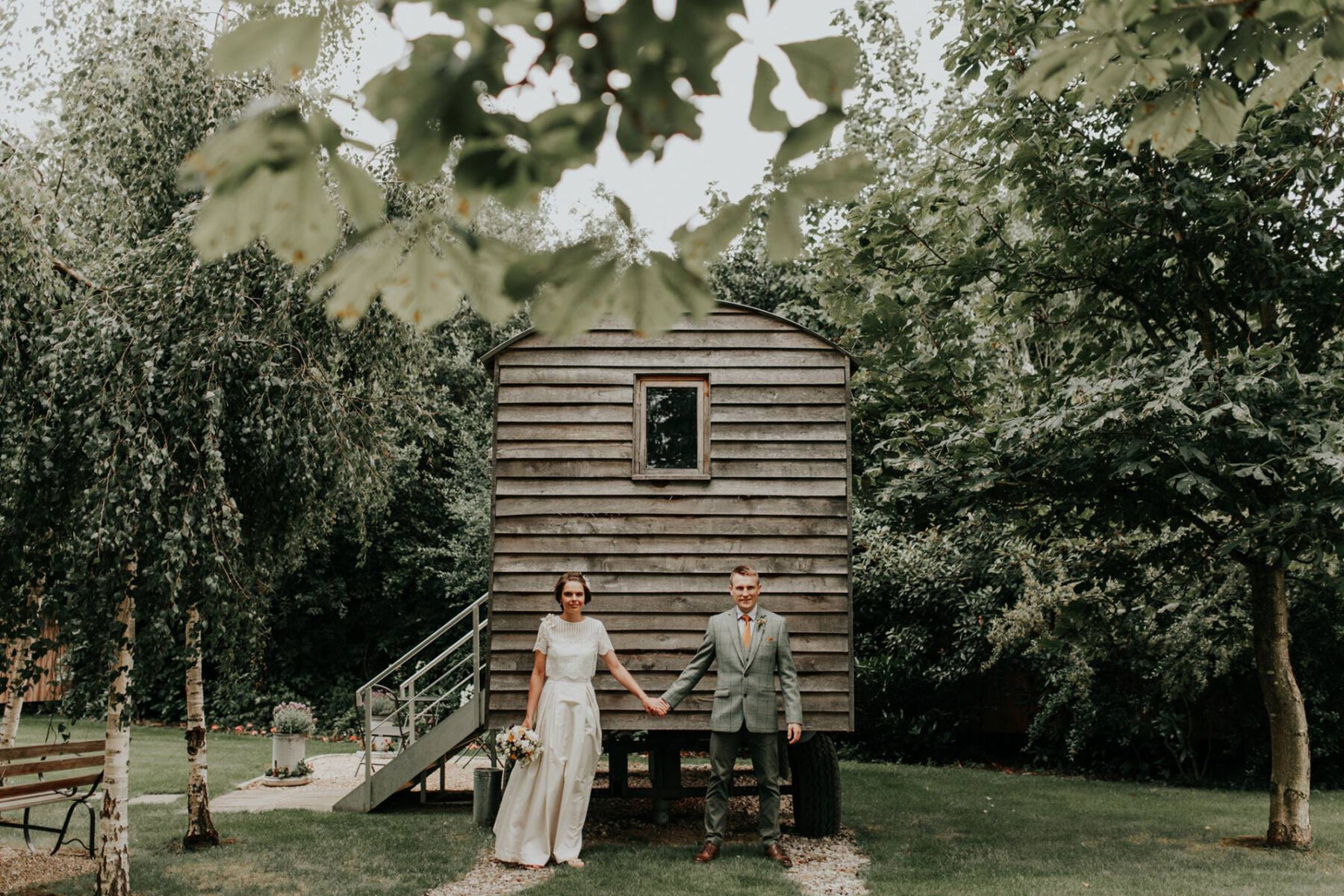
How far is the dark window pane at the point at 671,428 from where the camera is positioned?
8016mm

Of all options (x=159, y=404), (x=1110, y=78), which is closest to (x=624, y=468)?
(x=159, y=404)

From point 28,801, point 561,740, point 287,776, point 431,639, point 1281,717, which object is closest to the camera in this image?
point 28,801

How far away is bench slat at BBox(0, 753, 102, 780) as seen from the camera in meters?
6.14

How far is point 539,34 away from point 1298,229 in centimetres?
662

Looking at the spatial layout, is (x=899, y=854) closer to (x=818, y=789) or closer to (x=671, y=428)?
(x=818, y=789)

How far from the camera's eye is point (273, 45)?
4.88ft

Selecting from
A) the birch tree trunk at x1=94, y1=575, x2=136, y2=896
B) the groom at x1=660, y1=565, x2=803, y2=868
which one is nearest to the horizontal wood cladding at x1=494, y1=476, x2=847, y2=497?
the groom at x1=660, y1=565, x2=803, y2=868

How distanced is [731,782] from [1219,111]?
551cm

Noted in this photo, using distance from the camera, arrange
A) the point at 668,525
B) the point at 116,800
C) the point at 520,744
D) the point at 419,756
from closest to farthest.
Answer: the point at 116,800 → the point at 520,744 → the point at 668,525 → the point at 419,756

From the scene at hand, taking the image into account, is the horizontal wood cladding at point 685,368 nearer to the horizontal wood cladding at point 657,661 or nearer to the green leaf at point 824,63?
the horizontal wood cladding at point 657,661

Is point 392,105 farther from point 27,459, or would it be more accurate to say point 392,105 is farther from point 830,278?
point 830,278

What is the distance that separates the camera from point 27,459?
16.3 ft

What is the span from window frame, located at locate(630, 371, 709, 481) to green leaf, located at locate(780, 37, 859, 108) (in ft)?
20.8

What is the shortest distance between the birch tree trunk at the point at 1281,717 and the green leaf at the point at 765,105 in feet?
22.9
